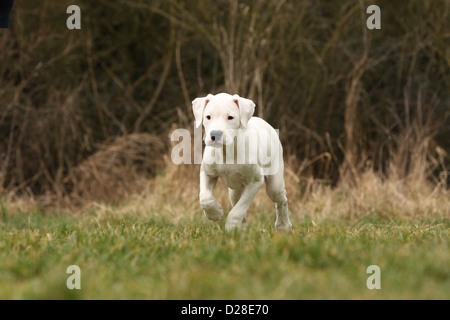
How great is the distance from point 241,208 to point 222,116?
71 cm

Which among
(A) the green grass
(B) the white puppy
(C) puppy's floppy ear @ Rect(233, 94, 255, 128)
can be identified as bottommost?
(A) the green grass

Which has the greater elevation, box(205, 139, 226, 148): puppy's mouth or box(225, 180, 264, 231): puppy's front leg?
box(205, 139, 226, 148): puppy's mouth

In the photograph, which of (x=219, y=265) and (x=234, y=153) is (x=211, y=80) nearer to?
(x=234, y=153)

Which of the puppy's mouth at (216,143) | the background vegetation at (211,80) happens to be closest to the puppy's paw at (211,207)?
the puppy's mouth at (216,143)

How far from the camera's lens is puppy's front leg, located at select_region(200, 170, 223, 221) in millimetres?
4863

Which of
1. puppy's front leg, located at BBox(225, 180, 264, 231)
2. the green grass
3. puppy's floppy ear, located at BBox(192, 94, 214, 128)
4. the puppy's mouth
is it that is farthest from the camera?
puppy's front leg, located at BBox(225, 180, 264, 231)

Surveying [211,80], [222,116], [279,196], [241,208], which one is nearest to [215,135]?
[222,116]

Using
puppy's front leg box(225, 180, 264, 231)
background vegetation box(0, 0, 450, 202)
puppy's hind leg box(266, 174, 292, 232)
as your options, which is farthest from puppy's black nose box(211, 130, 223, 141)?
background vegetation box(0, 0, 450, 202)

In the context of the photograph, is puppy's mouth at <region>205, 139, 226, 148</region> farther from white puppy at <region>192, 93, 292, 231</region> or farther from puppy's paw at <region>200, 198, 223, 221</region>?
puppy's paw at <region>200, 198, 223, 221</region>

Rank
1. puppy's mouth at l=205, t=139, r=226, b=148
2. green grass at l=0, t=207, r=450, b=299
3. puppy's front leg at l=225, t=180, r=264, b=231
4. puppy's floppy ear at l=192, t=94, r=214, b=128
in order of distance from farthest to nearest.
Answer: puppy's front leg at l=225, t=180, r=264, b=231 → puppy's floppy ear at l=192, t=94, r=214, b=128 → puppy's mouth at l=205, t=139, r=226, b=148 → green grass at l=0, t=207, r=450, b=299

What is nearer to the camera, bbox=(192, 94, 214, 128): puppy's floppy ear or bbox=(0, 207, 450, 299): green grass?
bbox=(0, 207, 450, 299): green grass

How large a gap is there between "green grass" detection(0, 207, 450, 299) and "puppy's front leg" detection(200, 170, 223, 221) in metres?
0.18

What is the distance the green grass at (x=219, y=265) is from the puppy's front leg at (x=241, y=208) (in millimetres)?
186
